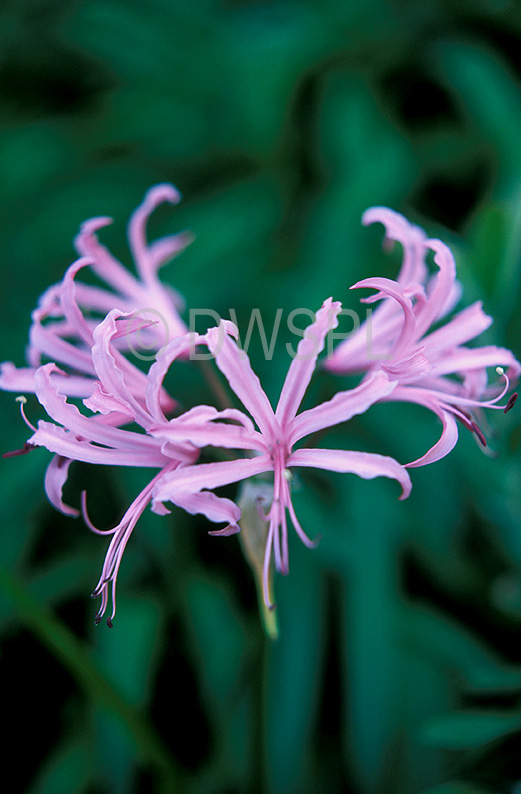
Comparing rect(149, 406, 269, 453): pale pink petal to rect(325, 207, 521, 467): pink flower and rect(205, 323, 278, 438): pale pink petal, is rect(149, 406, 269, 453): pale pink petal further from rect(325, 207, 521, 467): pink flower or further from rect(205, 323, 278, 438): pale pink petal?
rect(325, 207, 521, 467): pink flower

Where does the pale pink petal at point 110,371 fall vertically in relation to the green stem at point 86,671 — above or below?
above

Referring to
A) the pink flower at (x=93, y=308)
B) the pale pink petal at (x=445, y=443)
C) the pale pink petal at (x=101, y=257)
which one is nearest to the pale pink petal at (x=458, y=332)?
the pale pink petal at (x=445, y=443)

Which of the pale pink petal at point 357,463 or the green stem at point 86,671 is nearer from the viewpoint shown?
the pale pink petal at point 357,463

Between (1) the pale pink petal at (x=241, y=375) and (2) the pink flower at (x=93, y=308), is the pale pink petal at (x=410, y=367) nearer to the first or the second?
(1) the pale pink petal at (x=241, y=375)

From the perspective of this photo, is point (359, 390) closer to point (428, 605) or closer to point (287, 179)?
point (428, 605)

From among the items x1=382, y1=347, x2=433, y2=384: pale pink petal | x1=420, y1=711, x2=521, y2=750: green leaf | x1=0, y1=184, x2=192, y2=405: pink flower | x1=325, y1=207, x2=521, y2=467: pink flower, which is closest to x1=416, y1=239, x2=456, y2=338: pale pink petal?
x1=325, y1=207, x2=521, y2=467: pink flower

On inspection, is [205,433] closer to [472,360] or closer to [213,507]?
[213,507]
